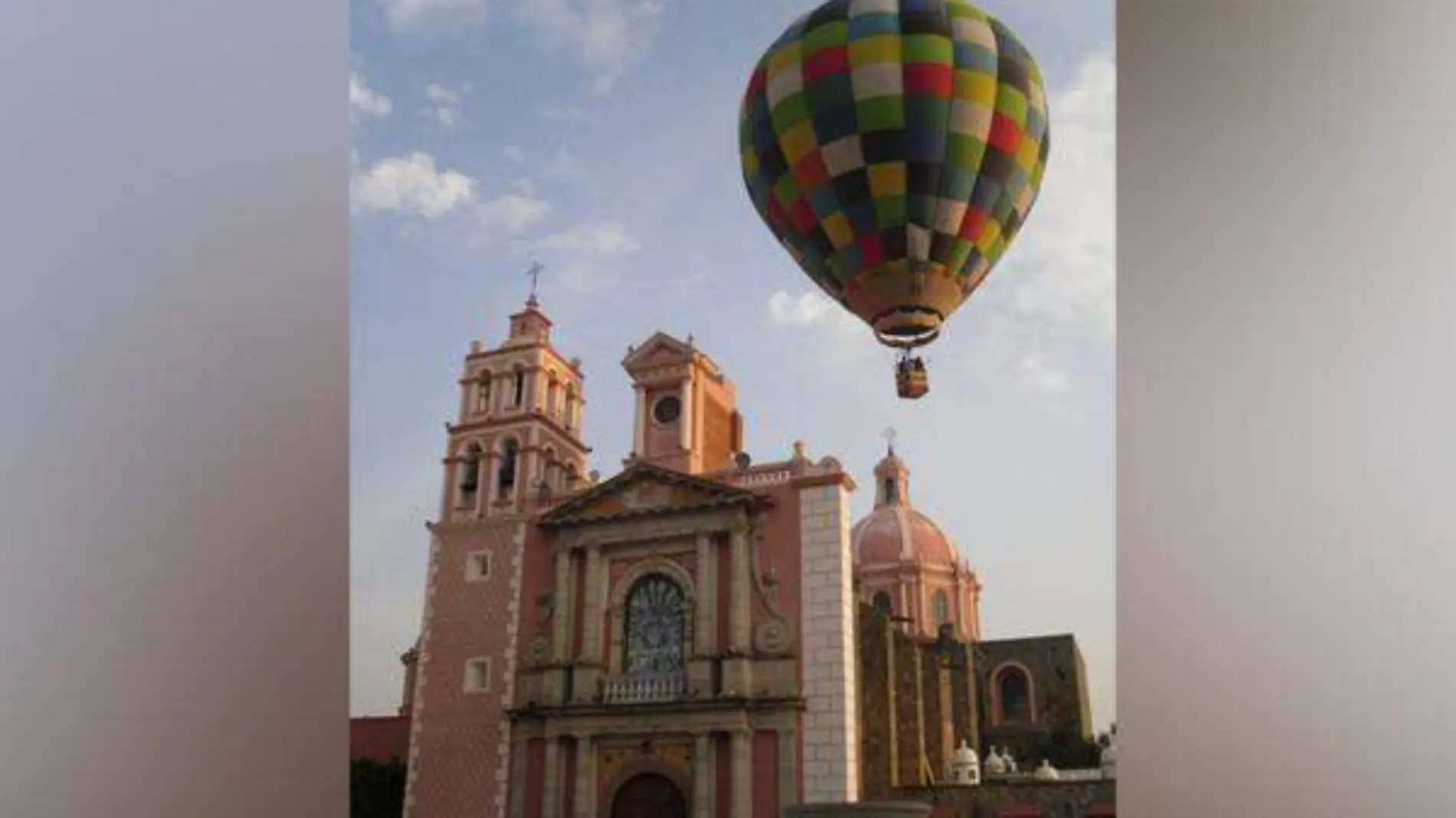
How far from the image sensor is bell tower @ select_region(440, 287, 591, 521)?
9.88 meters

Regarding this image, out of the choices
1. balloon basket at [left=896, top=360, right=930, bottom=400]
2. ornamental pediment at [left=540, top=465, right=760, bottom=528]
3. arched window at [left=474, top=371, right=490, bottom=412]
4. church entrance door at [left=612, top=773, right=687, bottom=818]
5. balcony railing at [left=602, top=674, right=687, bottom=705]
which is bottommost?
church entrance door at [left=612, top=773, right=687, bottom=818]

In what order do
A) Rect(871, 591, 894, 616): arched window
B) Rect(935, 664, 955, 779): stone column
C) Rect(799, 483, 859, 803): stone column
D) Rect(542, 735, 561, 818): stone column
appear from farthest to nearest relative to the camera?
Rect(871, 591, 894, 616): arched window
Rect(935, 664, 955, 779): stone column
Rect(542, 735, 561, 818): stone column
Rect(799, 483, 859, 803): stone column

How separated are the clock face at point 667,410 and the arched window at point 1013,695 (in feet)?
22.0

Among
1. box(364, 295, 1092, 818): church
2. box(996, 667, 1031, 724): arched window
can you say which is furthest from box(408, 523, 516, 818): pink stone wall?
box(996, 667, 1031, 724): arched window

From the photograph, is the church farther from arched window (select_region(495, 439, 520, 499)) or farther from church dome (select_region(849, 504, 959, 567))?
church dome (select_region(849, 504, 959, 567))

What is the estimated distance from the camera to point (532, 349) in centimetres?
1020

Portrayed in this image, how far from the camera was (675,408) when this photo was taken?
31.8 ft

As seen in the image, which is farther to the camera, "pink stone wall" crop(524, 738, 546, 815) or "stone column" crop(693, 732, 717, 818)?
"pink stone wall" crop(524, 738, 546, 815)

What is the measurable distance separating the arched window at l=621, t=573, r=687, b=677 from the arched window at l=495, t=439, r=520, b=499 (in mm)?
1540

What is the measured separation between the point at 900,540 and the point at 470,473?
6854 millimetres

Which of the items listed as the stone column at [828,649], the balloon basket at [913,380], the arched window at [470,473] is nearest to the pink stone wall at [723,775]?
the stone column at [828,649]

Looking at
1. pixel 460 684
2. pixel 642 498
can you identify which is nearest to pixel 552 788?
pixel 460 684
